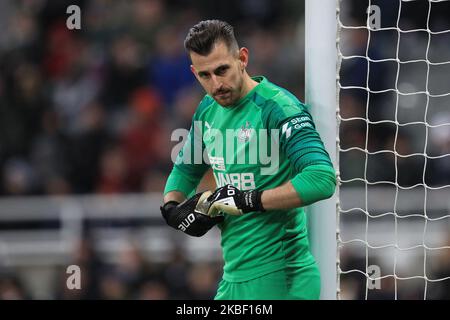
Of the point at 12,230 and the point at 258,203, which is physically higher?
the point at 258,203

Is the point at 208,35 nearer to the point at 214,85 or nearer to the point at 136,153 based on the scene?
the point at 214,85

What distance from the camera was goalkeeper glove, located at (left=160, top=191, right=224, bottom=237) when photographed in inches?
139

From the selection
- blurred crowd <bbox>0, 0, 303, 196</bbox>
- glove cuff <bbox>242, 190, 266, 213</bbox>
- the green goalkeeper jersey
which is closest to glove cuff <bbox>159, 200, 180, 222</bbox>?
the green goalkeeper jersey

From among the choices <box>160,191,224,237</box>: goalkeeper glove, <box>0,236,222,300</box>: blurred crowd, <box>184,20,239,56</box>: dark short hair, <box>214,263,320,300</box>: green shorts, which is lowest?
<box>0,236,222,300</box>: blurred crowd

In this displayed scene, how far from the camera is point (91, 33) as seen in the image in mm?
8359

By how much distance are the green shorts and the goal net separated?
7.92 ft

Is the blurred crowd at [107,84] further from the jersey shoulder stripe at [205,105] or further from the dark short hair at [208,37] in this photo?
the dark short hair at [208,37]

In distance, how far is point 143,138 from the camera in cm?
764

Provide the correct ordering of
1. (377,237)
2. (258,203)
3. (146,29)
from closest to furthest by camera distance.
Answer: (258,203)
(377,237)
(146,29)

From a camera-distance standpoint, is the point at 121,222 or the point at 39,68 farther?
the point at 39,68

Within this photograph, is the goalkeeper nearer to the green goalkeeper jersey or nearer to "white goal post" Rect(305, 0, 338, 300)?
the green goalkeeper jersey

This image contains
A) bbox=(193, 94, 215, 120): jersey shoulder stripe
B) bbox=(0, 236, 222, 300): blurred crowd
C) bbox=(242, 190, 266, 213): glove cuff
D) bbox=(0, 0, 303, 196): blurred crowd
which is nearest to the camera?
bbox=(242, 190, 266, 213): glove cuff
